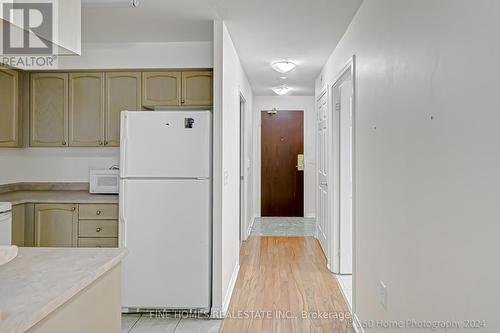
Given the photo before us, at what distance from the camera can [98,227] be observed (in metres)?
3.56

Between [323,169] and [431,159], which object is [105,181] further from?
[431,159]

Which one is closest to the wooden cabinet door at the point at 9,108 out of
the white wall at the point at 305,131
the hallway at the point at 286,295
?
the hallway at the point at 286,295

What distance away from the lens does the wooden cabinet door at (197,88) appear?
3840 millimetres

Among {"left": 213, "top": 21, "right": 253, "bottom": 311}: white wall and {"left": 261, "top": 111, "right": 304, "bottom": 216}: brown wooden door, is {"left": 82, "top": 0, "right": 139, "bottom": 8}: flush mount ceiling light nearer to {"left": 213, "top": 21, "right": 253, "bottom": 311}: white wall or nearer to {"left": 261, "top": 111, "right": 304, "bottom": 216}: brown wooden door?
{"left": 213, "top": 21, "right": 253, "bottom": 311}: white wall

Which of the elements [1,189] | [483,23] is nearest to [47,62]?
[1,189]

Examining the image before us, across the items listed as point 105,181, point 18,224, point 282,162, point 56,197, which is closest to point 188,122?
point 105,181

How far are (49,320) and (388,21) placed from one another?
7.16 ft

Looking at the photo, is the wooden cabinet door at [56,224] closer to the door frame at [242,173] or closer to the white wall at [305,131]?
the door frame at [242,173]

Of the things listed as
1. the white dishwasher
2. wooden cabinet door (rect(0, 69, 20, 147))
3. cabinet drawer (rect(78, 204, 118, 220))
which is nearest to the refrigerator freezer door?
cabinet drawer (rect(78, 204, 118, 220))

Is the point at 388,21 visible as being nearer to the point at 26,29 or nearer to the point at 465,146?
the point at 465,146

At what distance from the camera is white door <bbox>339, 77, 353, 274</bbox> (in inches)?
172

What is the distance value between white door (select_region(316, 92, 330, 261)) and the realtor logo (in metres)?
3.67

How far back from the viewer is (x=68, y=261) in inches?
60.5

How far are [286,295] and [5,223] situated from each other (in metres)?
2.48
